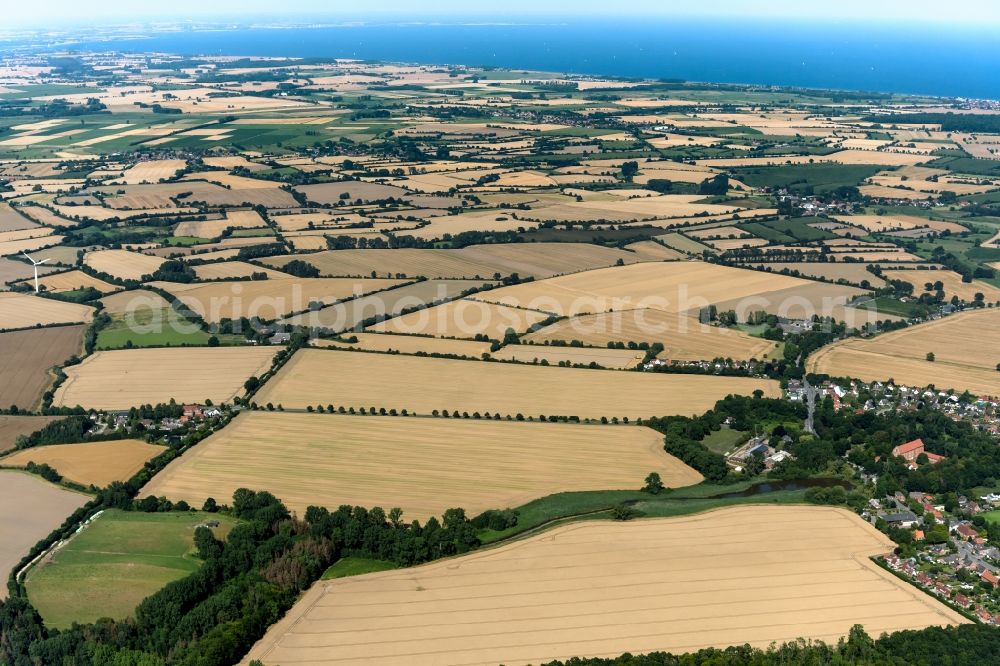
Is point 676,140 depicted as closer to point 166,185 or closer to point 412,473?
point 166,185

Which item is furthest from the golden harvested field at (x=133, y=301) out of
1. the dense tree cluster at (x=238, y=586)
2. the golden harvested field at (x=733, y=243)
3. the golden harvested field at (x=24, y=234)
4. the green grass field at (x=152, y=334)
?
the golden harvested field at (x=733, y=243)

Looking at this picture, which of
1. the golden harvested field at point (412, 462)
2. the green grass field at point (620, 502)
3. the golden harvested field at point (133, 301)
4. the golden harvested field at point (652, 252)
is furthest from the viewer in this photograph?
the golden harvested field at point (652, 252)

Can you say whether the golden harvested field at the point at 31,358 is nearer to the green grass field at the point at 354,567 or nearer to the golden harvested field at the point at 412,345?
the golden harvested field at the point at 412,345

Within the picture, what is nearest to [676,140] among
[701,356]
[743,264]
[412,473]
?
[743,264]

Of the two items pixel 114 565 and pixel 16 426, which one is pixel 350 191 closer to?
pixel 16 426

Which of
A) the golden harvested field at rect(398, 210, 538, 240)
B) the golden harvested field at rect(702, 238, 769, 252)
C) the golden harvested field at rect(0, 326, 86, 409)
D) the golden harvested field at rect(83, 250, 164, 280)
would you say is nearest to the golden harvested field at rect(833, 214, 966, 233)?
the golden harvested field at rect(702, 238, 769, 252)

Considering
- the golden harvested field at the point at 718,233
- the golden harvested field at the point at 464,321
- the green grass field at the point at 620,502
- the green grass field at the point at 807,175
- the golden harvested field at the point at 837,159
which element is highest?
the golden harvested field at the point at 837,159
